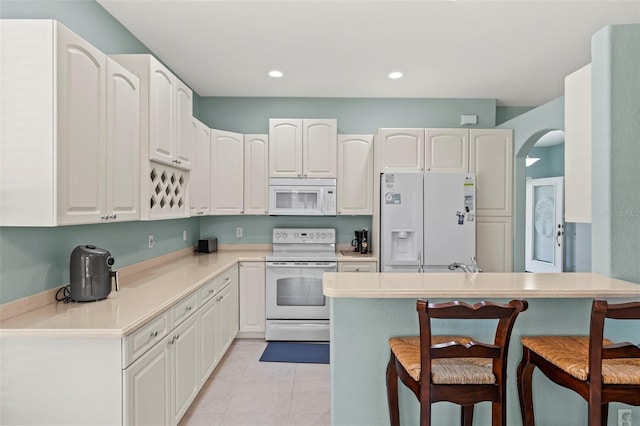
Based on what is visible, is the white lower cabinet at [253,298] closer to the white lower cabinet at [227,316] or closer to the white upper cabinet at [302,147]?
the white lower cabinet at [227,316]

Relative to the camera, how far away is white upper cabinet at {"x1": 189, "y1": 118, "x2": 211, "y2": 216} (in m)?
3.50

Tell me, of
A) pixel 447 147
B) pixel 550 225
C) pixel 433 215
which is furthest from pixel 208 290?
pixel 550 225

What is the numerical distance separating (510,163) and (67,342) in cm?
409

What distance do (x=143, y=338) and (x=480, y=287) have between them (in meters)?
1.69

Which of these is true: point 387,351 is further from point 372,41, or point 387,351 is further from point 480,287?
point 372,41

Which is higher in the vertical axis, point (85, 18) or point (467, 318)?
point (85, 18)

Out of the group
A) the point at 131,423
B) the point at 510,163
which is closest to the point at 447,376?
the point at 131,423

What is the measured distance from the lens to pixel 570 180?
232cm

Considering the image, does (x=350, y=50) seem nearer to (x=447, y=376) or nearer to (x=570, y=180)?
(x=570, y=180)

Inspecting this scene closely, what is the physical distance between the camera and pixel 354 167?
4.02 m

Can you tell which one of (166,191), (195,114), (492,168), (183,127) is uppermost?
(195,114)

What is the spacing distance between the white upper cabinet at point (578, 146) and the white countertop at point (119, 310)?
8.34 feet

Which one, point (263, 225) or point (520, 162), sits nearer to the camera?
point (520, 162)

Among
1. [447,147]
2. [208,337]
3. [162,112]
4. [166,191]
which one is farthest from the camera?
[447,147]
